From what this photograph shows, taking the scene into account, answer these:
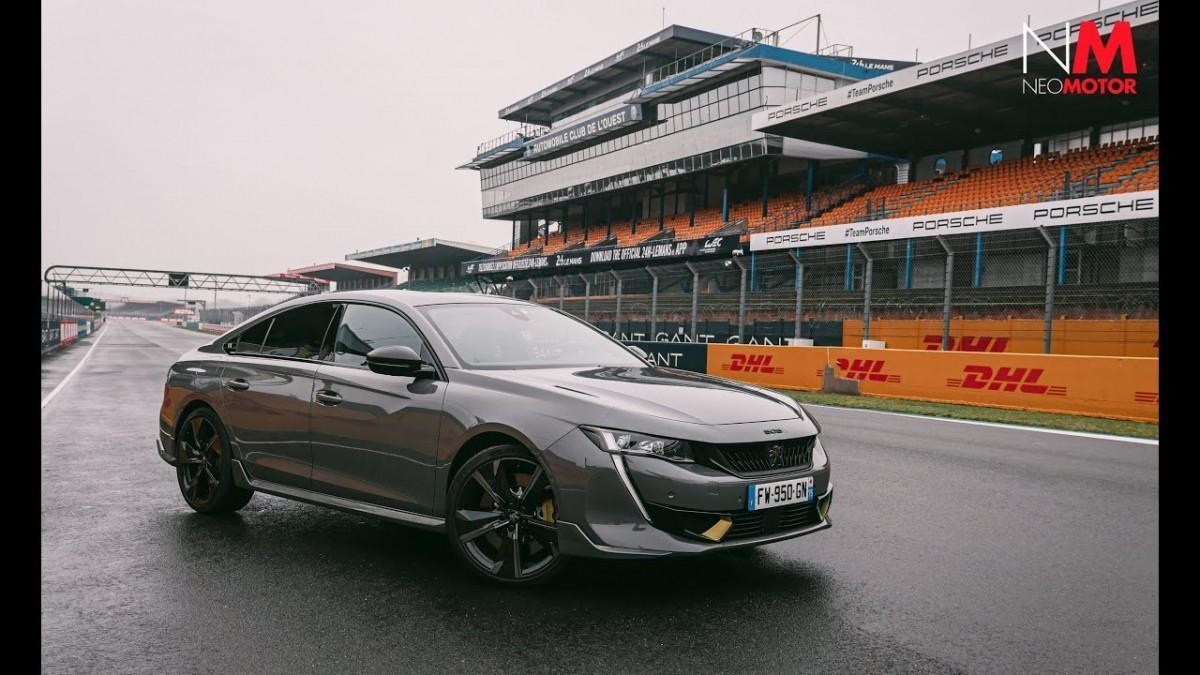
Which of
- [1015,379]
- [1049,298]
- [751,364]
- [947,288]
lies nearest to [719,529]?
[1015,379]

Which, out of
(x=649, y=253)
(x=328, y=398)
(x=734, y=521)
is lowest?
(x=734, y=521)

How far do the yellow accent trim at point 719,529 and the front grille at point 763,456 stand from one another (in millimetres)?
217

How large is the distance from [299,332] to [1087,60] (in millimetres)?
28768

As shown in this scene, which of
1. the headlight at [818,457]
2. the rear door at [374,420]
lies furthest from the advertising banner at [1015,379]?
the rear door at [374,420]

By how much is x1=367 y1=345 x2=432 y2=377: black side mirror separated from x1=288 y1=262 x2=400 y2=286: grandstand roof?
3483 inches

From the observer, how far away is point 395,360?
436cm

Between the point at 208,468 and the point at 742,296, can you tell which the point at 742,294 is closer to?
the point at 742,296

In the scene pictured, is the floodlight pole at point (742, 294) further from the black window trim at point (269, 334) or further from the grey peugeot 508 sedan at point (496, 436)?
the black window trim at point (269, 334)

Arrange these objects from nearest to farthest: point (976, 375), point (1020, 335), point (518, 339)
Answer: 1. point (518, 339)
2. point (976, 375)
3. point (1020, 335)

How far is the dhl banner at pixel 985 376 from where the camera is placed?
493 inches

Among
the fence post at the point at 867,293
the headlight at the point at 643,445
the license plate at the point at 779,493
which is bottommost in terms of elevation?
the license plate at the point at 779,493
